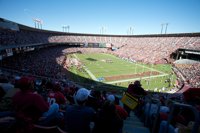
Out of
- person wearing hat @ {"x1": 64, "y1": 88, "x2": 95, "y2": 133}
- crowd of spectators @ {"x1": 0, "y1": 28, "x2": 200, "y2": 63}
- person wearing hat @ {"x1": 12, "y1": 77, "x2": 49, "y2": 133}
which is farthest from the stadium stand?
person wearing hat @ {"x1": 64, "y1": 88, "x2": 95, "y2": 133}

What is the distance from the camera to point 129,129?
4.67 metres

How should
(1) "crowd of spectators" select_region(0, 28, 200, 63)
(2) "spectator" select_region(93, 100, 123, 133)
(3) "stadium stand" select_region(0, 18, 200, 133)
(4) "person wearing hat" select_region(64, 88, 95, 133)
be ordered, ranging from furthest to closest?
(1) "crowd of spectators" select_region(0, 28, 200, 63)
(3) "stadium stand" select_region(0, 18, 200, 133)
(4) "person wearing hat" select_region(64, 88, 95, 133)
(2) "spectator" select_region(93, 100, 123, 133)

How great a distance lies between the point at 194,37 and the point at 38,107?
2158 inches

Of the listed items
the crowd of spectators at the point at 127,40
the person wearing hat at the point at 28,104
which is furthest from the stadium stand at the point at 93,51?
the person wearing hat at the point at 28,104

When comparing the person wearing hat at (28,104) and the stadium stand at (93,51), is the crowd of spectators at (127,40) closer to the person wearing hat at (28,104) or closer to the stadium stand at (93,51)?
the stadium stand at (93,51)

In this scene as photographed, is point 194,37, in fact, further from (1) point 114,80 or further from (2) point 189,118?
(2) point 189,118

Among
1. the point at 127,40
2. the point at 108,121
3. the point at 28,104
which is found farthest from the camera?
the point at 127,40

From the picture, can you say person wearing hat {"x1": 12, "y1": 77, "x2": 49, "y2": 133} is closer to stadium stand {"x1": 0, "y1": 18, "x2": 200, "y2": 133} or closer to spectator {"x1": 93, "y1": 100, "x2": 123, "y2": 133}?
stadium stand {"x1": 0, "y1": 18, "x2": 200, "y2": 133}

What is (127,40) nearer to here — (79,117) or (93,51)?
(93,51)

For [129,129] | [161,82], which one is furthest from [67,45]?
[129,129]

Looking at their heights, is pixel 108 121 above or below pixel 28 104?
below

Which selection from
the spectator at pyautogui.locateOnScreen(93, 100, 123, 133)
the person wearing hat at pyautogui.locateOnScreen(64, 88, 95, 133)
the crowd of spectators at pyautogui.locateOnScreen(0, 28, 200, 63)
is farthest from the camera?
the crowd of spectators at pyautogui.locateOnScreen(0, 28, 200, 63)

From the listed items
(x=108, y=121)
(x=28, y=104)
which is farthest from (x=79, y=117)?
(x=28, y=104)

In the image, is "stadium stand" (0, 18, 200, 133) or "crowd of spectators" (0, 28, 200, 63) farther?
"crowd of spectators" (0, 28, 200, 63)
